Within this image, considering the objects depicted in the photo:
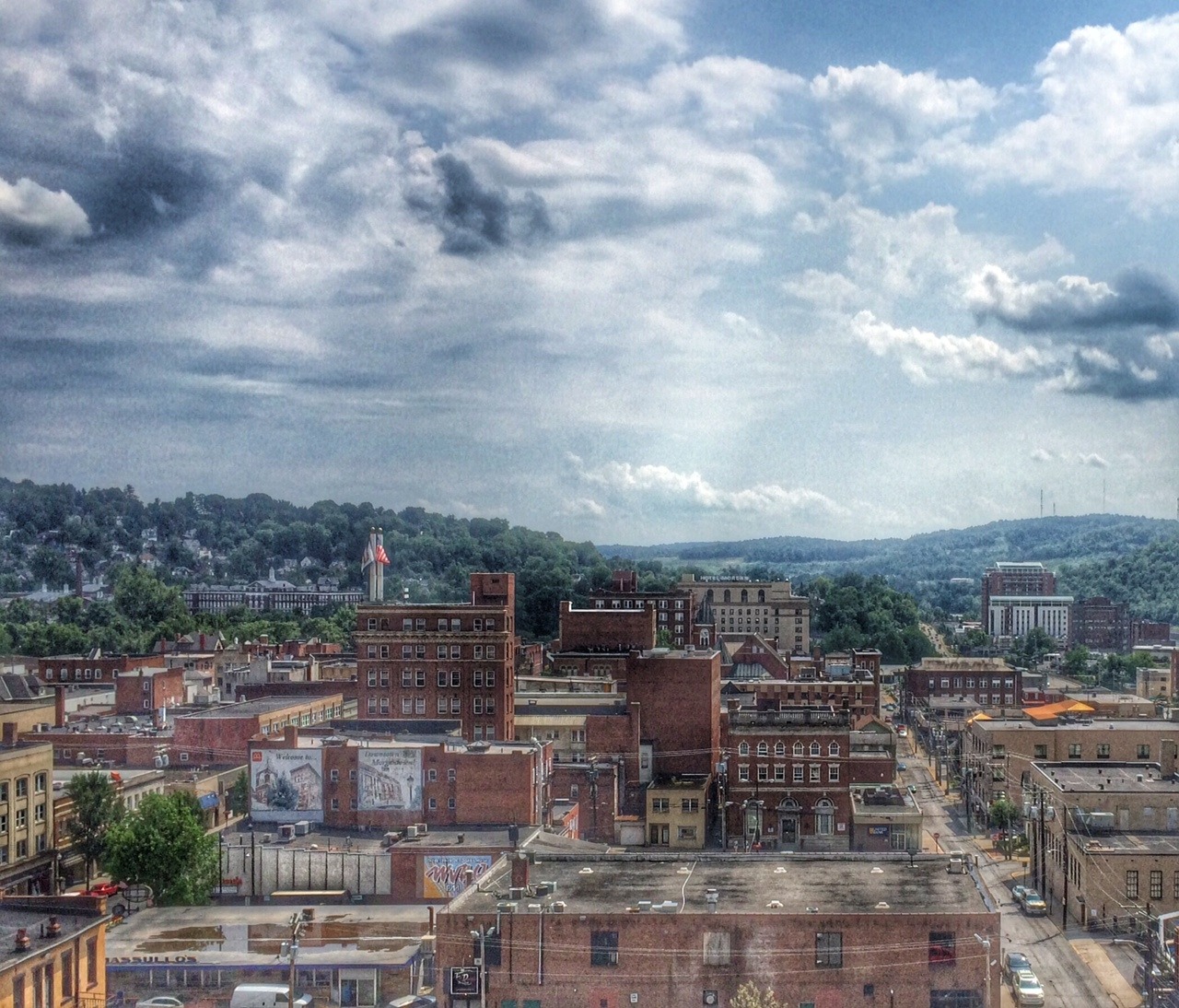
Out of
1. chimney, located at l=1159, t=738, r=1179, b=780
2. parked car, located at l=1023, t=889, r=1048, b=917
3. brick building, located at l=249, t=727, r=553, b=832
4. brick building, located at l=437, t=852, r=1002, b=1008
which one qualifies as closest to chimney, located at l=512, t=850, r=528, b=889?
brick building, located at l=437, t=852, r=1002, b=1008

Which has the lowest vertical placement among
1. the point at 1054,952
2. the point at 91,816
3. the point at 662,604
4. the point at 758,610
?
the point at 1054,952

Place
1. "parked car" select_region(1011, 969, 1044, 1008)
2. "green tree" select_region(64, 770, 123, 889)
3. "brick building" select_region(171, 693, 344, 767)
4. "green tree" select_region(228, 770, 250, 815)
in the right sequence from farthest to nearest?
"brick building" select_region(171, 693, 344, 767), "green tree" select_region(228, 770, 250, 815), "green tree" select_region(64, 770, 123, 889), "parked car" select_region(1011, 969, 1044, 1008)

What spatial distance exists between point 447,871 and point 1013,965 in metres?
18.7

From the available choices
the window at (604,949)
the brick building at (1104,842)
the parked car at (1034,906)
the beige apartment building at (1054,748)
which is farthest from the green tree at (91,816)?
the beige apartment building at (1054,748)

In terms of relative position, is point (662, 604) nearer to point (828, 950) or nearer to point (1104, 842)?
point (1104, 842)

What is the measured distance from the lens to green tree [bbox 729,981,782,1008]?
31.7 metres

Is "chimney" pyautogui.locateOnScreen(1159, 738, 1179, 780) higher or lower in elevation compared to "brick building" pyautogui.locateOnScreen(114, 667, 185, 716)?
lower

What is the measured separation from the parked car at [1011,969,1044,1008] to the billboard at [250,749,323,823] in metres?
27.4

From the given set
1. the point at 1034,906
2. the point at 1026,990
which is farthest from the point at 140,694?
the point at 1026,990

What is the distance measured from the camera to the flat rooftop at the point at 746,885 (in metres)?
34.6

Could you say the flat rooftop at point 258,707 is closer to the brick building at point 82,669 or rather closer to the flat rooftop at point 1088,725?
the brick building at point 82,669

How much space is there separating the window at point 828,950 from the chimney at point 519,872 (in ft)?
25.8

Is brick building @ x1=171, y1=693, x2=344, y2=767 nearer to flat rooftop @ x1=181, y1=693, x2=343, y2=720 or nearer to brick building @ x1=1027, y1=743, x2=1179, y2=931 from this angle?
flat rooftop @ x1=181, y1=693, x2=343, y2=720

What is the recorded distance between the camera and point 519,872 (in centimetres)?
3644
